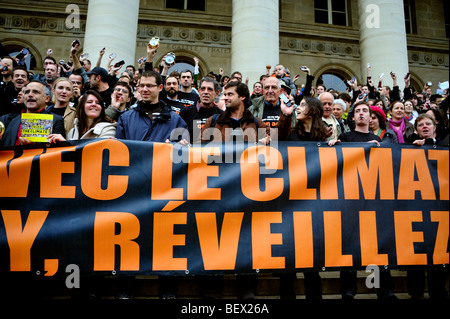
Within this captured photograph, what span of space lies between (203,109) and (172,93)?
39.9 inches

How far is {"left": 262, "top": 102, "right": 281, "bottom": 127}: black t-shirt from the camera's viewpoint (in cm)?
452

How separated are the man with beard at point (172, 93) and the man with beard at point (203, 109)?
565mm

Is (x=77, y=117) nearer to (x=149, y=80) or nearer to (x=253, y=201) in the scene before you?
(x=149, y=80)

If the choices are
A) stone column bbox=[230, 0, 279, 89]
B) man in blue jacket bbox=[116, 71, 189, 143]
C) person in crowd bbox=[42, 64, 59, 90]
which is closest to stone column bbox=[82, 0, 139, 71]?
stone column bbox=[230, 0, 279, 89]

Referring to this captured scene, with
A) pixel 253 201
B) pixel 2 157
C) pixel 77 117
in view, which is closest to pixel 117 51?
pixel 77 117

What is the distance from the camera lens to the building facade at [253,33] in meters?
10.6

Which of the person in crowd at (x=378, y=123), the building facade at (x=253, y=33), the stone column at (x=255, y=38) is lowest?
the person in crowd at (x=378, y=123)

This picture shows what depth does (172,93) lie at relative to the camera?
5449 mm

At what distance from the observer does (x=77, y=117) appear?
12.5 ft

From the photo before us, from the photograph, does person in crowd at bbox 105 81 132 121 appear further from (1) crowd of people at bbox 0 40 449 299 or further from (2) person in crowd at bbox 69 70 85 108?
(2) person in crowd at bbox 69 70 85 108

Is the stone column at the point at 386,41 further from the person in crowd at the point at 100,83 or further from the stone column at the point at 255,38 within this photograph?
the person in crowd at the point at 100,83

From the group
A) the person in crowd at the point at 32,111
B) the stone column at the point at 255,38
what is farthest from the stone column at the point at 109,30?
the person in crowd at the point at 32,111
